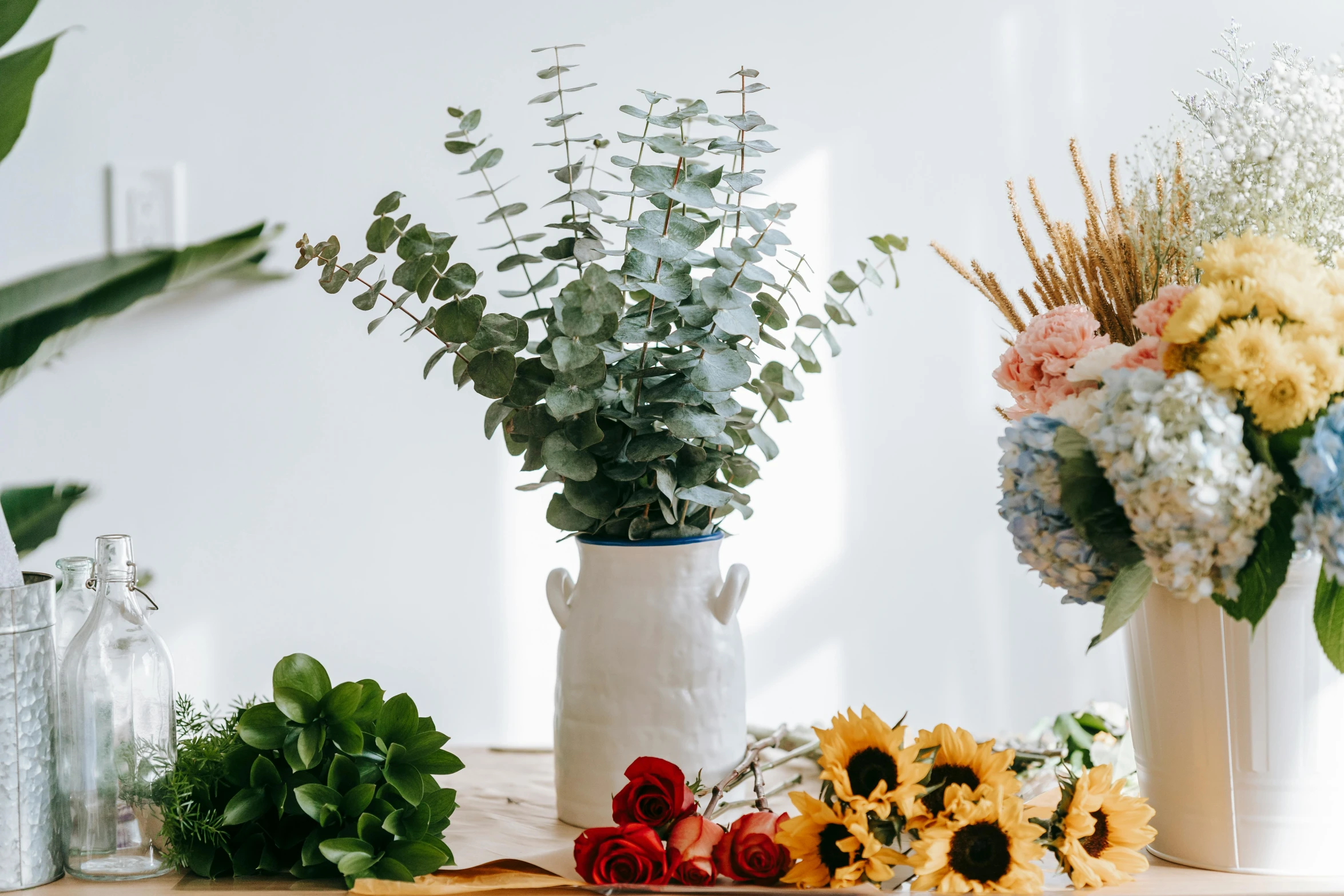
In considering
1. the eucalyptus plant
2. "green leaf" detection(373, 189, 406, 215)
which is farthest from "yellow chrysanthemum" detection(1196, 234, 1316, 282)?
"green leaf" detection(373, 189, 406, 215)

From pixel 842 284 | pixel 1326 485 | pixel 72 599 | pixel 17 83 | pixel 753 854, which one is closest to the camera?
pixel 1326 485

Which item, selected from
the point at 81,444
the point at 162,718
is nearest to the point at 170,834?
the point at 162,718

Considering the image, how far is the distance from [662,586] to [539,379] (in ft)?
0.57

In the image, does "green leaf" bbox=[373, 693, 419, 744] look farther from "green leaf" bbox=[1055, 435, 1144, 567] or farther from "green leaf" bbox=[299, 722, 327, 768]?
"green leaf" bbox=[1055, 435, 1144, 567]

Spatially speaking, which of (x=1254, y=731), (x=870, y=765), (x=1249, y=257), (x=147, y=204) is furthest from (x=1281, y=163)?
(x=147, y=204)

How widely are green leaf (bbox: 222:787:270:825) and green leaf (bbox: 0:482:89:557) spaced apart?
2.88 feet

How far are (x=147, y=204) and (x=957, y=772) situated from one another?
1227mm

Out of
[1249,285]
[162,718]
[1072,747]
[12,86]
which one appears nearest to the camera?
[1249,285]

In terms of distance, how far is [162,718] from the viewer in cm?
67

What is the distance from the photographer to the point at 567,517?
Result: 0.79m

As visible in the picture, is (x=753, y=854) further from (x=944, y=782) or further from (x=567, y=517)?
(x=567, y=517)

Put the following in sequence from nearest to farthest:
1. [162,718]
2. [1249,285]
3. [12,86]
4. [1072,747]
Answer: [1249,285], [162,718], [1072,747], [12,86]

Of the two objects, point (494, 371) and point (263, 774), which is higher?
point (494, 371)

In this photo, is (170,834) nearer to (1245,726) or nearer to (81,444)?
(1245,726)
